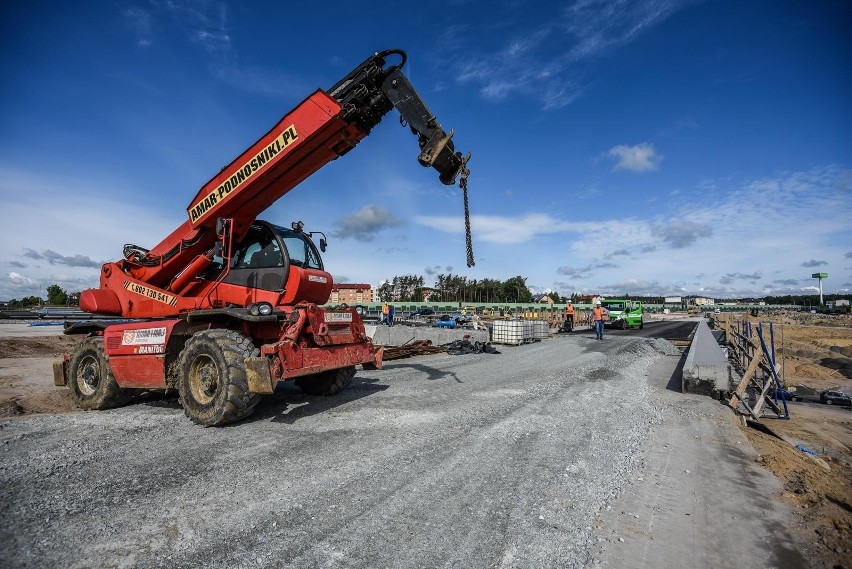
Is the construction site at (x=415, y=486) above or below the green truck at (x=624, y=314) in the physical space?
below

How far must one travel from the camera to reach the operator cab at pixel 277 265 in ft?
22.1

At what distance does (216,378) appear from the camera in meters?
6.09

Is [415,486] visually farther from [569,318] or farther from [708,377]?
[569,318]

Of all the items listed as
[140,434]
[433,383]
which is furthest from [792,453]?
[140,434]

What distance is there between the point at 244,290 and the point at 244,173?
6.12ft

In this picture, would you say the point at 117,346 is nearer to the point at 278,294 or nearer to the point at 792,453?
the point at 278,294

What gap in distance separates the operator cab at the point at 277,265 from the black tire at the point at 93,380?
97.3 inches

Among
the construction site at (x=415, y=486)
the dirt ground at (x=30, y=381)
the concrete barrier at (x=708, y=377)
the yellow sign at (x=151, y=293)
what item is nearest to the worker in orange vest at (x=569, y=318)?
the concrete barrier at (x=708, y=377)

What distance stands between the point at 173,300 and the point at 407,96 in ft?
16.5

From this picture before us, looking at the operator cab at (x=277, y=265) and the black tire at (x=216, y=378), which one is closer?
the black tire at (x=216, y=378)

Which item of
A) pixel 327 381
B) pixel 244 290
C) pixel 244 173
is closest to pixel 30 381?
pixel 244 290

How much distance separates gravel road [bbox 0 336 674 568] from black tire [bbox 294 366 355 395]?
1.99ft

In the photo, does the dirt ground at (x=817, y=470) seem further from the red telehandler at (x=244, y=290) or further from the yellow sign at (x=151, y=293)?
the yellow sign at (x=151, y=293)

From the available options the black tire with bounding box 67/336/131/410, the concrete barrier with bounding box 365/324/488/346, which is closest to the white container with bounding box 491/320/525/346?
the concrete barrier with bounding box 365/324/488/346
